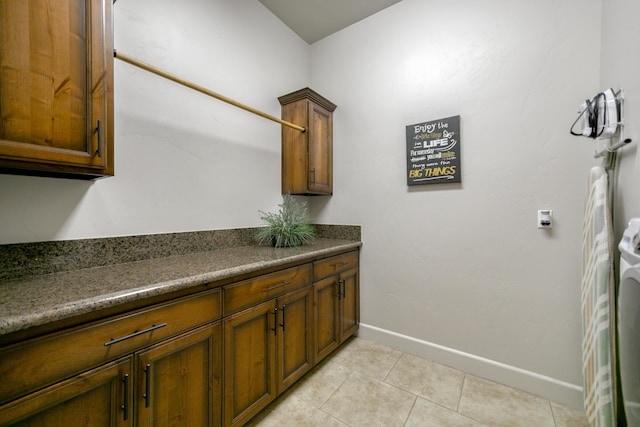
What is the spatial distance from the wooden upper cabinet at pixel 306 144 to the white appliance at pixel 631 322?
1877 mm

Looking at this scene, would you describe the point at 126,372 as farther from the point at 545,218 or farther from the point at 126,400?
the point at 545,218

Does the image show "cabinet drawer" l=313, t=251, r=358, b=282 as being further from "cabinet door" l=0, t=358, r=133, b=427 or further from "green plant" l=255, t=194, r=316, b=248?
"cabinet door" l=0, t=358, r=133, b=427

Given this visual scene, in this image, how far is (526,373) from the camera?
169 centimetres

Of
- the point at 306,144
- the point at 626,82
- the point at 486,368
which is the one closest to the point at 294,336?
the point at 486,368

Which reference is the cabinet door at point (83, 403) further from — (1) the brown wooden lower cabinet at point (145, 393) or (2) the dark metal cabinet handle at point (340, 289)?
(2) the dark metal cabinet handle at point (340, 289)

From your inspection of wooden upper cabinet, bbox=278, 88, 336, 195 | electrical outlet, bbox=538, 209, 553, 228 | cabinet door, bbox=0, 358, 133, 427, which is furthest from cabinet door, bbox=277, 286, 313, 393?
electrical outlet, bbox=538, 209, 553, 228

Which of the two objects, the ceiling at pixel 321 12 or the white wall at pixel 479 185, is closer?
the white wall at pixel 479 185

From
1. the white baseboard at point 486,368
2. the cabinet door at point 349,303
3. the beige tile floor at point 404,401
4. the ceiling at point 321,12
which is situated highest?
the ceiling at point 321,12

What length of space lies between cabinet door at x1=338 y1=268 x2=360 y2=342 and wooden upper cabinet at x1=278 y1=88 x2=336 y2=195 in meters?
0.85

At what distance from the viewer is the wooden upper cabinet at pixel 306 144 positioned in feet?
7.48

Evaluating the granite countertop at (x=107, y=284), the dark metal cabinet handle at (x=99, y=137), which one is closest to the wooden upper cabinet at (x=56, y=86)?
the dark metal cabinet handle at (x=99, y=137)

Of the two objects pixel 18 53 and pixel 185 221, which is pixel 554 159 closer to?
pixel 185 221

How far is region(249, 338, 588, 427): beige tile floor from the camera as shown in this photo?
1.45 m

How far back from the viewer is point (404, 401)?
160cm
